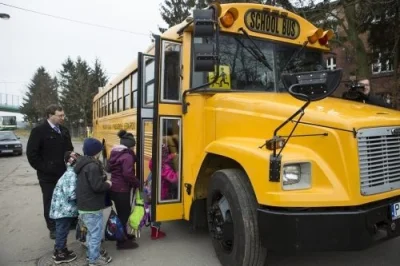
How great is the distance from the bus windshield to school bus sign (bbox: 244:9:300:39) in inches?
5.0

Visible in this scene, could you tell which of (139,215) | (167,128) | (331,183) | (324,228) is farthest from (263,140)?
(139,215)

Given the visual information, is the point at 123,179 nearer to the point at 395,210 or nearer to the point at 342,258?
the point at 342,258

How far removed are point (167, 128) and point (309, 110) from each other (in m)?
1.90

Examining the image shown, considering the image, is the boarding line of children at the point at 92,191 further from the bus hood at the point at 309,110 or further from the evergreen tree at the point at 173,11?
the evergreen tree at the point at 173,11

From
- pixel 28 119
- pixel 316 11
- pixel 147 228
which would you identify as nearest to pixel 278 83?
pixel 147 228

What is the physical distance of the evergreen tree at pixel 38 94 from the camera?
58.8 m

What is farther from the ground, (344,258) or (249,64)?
(249,64)

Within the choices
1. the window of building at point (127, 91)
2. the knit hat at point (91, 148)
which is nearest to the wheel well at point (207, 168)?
the knit hat at point (91, 148)

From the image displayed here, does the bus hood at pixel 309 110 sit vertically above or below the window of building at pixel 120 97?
below

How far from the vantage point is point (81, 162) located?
4.35m

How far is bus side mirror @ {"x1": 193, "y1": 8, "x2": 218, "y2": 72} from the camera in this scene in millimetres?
3770

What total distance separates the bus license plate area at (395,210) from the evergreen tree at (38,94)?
5760 cm

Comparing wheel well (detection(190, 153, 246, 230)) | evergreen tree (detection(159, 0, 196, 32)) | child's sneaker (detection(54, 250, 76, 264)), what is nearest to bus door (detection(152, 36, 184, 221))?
wheel well (detection(190, 153, 246, 230))

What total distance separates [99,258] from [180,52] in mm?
2543
